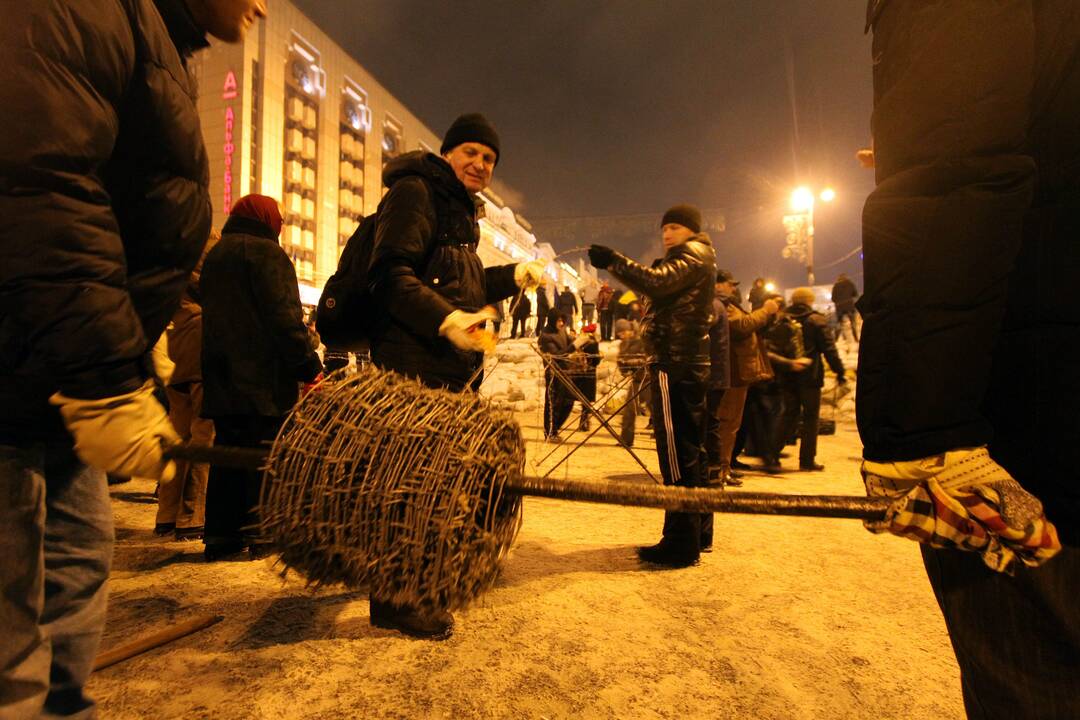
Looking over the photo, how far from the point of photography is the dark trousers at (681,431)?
3.45 meters

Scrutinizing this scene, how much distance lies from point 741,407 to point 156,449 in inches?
233

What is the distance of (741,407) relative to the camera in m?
6.15

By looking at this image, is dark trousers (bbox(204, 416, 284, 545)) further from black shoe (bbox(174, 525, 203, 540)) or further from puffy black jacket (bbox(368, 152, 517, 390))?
puffy black jacket (bbox(368, 152, 517, 390))

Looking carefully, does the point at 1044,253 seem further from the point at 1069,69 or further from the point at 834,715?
the point at 834,715

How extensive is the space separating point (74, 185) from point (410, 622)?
2.04 m

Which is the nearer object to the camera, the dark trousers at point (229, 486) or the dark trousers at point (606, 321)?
the dark trousers at point (229, 486)

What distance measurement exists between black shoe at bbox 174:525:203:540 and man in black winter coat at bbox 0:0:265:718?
8.89ft

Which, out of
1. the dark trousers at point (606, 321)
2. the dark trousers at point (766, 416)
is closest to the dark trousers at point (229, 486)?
the dark trousers at point (766, 416)

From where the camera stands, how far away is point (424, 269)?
94.4 inches

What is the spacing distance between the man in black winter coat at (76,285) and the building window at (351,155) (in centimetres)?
3213

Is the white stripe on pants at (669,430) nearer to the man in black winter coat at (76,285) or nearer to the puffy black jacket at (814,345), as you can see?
the man in black winter coat at (76,285)

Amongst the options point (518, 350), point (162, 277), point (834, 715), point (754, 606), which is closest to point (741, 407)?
point (754, 606)

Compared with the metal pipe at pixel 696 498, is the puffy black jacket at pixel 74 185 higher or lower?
higher

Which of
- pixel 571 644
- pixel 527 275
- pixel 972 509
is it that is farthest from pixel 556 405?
pixel 972 509
